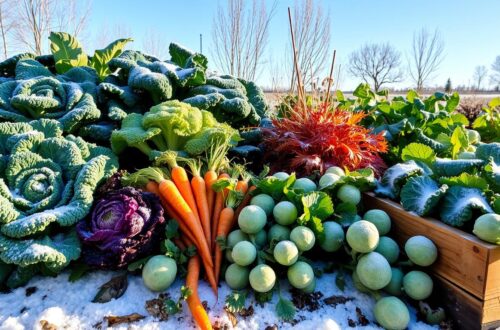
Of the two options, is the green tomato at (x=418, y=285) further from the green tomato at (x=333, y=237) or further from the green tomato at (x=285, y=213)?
the green tomato at (x=285, y=213)

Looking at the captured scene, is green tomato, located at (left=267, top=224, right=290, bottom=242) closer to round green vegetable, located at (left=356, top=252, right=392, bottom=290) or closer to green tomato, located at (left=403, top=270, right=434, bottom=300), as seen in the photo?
round green vegetable, located at (left=356, top=252, right=392, bottom=290)

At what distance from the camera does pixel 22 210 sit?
133cm

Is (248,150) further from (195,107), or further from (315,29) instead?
(315,29)

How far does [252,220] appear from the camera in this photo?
4.22ft

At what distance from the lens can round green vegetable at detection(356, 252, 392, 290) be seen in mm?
1145

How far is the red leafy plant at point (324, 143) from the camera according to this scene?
5.61ft

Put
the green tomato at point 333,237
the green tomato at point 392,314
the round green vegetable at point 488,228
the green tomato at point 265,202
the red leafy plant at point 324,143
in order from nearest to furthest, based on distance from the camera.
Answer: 1. the round green vegetable at point 488,228
2. the green tomato at point 392,314
3. the green tomato at point 333,237
4. the green tomato at point 265,202
5. the red leafy plant at point 324,143

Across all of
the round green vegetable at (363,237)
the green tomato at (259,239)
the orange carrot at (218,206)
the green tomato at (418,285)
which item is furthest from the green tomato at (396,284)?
the orange carrot at (218,206)

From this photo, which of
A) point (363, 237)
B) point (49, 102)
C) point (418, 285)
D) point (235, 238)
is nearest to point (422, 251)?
point (418, 285)

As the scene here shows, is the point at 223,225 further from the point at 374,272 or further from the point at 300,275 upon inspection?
the point at 374,272

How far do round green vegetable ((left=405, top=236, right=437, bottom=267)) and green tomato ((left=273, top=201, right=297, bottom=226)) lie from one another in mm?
446

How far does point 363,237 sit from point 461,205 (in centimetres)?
36

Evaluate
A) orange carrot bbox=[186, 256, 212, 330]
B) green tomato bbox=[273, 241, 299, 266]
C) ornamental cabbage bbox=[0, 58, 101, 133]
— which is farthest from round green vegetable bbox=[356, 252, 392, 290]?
ornamental cabbage bbox=[0, 58, 101, 133]

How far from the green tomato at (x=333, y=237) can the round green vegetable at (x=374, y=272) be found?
14cm
